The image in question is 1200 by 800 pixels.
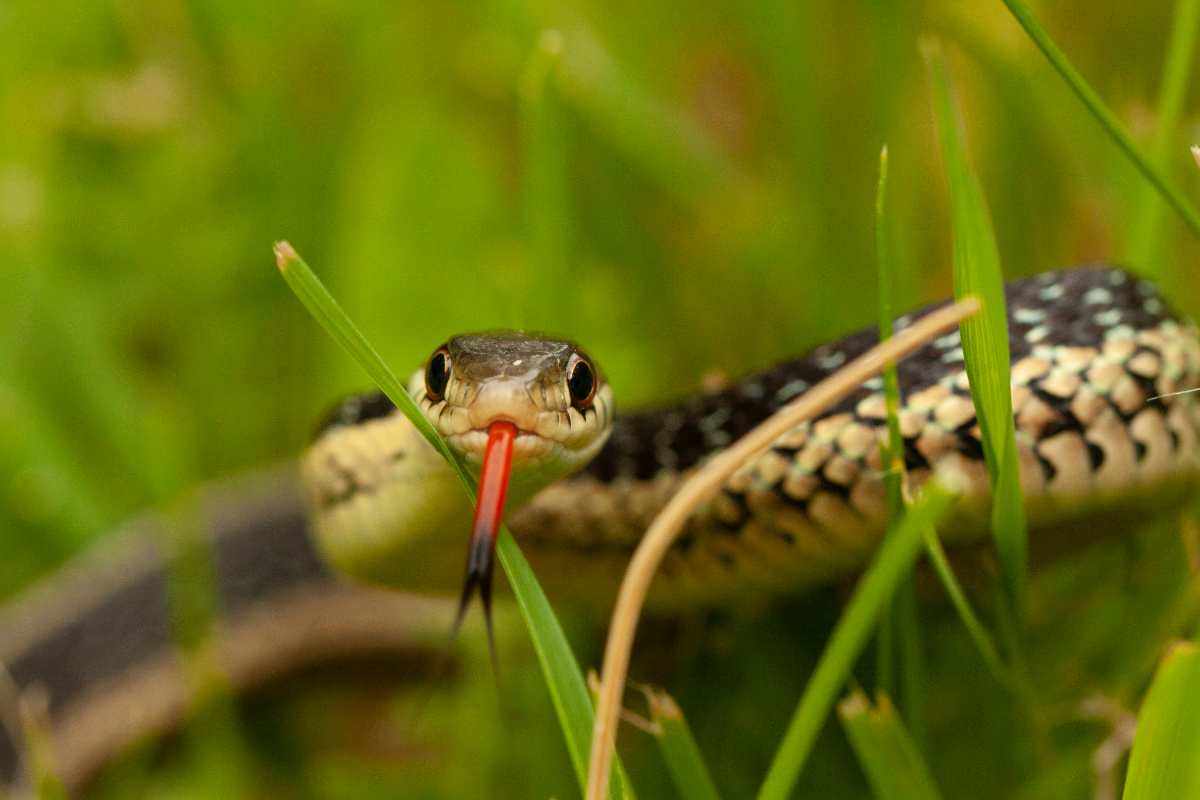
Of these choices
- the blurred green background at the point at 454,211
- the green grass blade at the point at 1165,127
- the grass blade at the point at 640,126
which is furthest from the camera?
the grass blade at the point at 640,126

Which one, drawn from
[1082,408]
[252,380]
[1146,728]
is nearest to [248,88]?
[252,380]

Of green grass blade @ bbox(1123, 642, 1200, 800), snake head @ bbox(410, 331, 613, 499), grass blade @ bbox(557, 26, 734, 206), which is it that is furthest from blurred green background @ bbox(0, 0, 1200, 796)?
green grass blade @ bbox(1123, 642, 1200, 800)

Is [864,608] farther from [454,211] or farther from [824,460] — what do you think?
[454,211]

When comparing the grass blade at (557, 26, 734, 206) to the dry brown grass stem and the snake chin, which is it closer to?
the snake chin

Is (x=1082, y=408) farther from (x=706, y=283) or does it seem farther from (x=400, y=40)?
(x=400, y=40)

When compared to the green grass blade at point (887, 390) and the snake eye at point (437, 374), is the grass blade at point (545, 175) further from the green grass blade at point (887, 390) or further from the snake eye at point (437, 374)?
the green grass blade at point (887, 390)

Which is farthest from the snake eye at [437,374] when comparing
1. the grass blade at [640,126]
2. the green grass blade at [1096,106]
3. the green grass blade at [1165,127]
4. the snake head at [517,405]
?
the grass blade at [640,126]
